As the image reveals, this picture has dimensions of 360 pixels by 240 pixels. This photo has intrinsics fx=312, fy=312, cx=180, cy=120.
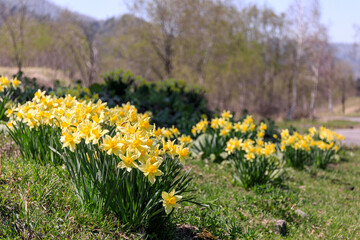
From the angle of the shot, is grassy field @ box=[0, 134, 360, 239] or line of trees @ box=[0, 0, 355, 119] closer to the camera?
grassy field @ box=[0, 134, 360, 239]

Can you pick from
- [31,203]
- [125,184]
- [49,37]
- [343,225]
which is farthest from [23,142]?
[49,37]

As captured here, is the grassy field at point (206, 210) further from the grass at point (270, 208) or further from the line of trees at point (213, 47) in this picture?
the line of trees at point (213, 47)

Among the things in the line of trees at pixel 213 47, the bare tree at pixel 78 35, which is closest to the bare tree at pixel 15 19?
the line of trees at pixel 213 47

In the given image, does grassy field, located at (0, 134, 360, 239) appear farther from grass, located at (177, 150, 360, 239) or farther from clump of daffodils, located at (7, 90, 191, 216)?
clump of daffodils, located at (7, 90, 191, 216)

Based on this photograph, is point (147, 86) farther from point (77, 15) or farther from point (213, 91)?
point (77, 15)

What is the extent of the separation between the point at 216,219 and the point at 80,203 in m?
1.24

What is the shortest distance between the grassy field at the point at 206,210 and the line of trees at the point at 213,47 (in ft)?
54.4

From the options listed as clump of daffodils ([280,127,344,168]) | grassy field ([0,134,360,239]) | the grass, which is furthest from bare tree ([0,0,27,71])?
grassy field ([0,134,360,239])

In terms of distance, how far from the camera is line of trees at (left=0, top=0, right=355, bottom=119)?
74.1 feet

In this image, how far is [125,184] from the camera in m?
2.17

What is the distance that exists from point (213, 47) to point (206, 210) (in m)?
23.9

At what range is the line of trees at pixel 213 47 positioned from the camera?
22.6m

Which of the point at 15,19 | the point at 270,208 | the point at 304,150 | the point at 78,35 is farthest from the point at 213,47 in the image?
the point at 270,208

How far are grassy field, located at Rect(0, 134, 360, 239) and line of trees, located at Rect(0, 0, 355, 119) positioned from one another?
16595 mm
